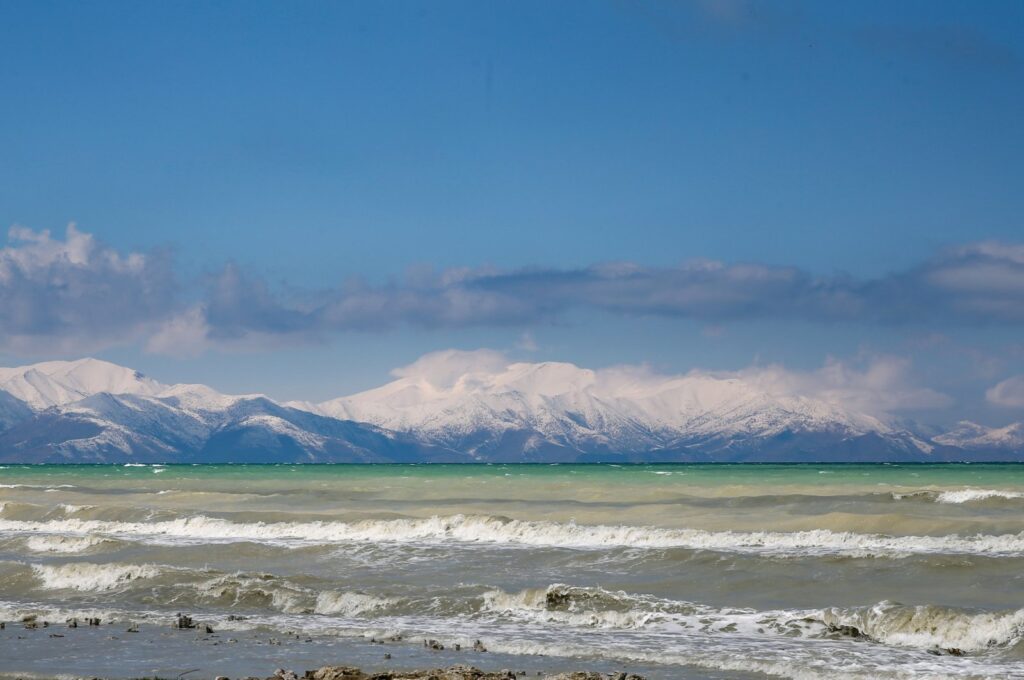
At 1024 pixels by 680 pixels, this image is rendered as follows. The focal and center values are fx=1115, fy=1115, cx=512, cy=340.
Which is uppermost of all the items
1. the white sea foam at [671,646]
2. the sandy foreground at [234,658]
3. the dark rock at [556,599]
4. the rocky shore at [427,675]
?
the rocky shore at [427,675]

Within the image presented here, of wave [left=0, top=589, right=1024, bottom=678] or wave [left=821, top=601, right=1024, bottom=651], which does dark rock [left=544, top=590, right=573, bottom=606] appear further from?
wave [left=821, top=601, right=1024, bottom=651]

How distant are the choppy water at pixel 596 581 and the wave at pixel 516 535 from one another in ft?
0.35

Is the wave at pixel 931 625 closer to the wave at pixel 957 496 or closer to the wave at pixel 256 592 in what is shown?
the wave at pixel 256 592

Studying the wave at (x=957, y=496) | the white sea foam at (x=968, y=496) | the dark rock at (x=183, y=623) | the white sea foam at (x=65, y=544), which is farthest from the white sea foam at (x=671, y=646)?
the white sea foam at (x=968, y=496)

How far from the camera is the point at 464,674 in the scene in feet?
44.4

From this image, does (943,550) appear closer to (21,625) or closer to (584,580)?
(584,580)

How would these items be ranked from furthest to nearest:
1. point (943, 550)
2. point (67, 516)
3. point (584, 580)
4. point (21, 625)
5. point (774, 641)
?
point (67, 516)
point (943, 550)
point (584, 580)
point (21, 625)
point (774, 641)

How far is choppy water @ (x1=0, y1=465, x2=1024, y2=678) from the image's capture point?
18.1 meters

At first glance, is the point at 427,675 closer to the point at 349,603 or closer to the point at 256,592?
the point at 349,603

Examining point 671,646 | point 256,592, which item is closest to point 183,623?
point 256,592

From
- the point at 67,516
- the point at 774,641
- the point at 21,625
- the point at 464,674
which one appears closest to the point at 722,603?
the point at 774,641

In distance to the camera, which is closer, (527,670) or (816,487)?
(527,670)

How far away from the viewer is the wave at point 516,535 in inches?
1185

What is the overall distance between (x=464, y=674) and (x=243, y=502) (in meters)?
42.9
